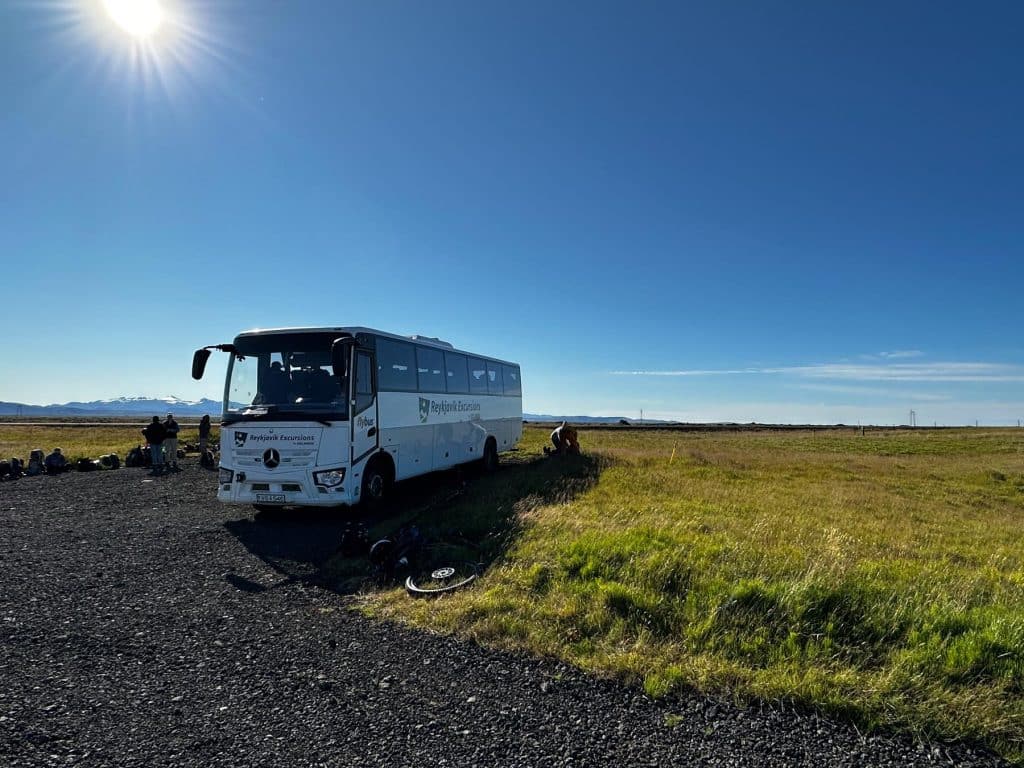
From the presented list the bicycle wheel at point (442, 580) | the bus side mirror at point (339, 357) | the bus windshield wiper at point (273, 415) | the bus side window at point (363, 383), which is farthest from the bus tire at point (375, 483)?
the bicycle wheel at point (442, 580)

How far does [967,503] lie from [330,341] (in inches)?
715

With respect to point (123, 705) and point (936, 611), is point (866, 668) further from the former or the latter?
point (123, 705)

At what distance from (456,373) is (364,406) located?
5.65m

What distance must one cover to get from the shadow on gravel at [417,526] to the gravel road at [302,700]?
29.0 inches

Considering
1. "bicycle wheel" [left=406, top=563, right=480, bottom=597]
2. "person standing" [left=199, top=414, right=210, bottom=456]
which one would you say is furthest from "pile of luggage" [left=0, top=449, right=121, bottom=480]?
"bicycle wheel" [left=406, top=563, right=480, bottom=597]

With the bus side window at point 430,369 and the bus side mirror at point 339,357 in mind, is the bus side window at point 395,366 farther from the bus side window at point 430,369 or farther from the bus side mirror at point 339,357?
the bus side mirror at point 339,357

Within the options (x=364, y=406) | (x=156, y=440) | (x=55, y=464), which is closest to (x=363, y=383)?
(x=364, y=406)

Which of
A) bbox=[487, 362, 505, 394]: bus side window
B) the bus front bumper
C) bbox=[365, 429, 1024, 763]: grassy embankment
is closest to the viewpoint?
bbox=[365, 429, 1024, 763]: grassy embankment

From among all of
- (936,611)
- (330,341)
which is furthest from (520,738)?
(330,341)

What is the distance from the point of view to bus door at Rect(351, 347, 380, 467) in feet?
36.4

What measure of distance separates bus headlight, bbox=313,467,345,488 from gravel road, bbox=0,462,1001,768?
3.27m

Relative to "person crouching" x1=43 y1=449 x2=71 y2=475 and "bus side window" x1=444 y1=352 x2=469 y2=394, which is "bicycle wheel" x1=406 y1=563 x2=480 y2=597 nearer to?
"bus side window" x1=444 y1=352 x2=469 y2=394

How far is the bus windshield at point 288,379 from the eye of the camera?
10.8m

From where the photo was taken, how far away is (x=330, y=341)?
11.2 meters
